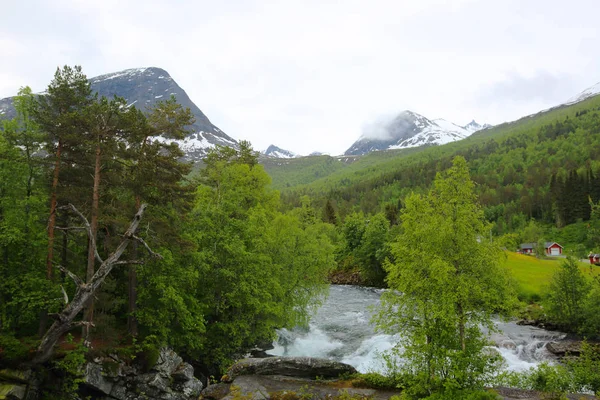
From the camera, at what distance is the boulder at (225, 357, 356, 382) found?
17797 mm

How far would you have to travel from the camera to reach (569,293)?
117ft

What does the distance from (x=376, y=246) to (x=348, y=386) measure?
58309 mm

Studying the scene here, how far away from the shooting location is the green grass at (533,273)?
47.1 meters

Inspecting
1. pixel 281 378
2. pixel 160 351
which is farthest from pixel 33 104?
pixel 281 378

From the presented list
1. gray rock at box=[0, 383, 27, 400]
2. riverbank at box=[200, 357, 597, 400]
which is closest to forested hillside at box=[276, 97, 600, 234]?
riverbank at box=[200, 357, 597, 400]

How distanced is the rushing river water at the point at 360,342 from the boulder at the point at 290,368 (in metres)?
7.00

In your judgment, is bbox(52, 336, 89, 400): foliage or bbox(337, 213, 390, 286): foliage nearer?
bbox(52, 336, 89, 400): foliage

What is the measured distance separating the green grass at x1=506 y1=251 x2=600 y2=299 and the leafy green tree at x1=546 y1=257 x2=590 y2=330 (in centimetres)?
254

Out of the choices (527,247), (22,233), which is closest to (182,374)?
(22,233)

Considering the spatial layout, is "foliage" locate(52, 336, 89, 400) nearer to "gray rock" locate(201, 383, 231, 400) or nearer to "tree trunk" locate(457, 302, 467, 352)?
"gray rock" locate(201, 383, 231, 400)

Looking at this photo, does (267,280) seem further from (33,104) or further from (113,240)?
(33,104)

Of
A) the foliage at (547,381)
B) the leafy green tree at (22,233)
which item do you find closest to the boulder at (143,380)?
the leafy green tree at (22,233)

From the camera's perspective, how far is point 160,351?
21.3 m

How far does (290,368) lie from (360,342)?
16.2m
